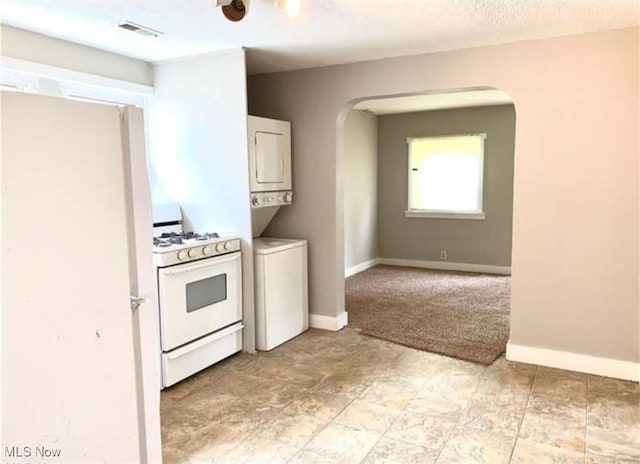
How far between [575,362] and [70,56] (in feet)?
13.3

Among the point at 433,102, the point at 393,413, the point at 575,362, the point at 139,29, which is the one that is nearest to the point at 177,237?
the point at 139,29

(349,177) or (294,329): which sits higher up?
(349,177)

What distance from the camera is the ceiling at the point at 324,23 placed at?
2670 mm

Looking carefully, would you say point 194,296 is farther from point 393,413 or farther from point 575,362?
point 575,362

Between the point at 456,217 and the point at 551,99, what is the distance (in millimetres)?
3743

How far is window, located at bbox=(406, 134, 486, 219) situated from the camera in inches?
268

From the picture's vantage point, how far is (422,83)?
3.74 metres

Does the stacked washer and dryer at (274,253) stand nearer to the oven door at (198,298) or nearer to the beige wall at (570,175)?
the oven door at (198,298)

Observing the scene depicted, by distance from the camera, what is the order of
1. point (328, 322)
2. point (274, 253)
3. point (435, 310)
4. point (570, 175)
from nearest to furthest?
point (570, 175), point (274, 253), point (328, 322), point (435, 310)

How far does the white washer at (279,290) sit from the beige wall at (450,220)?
337cm

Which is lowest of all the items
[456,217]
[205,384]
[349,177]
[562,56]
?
[205,384]

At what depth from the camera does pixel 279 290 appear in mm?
3939

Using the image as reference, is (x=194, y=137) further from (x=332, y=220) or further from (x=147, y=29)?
(x=332, y=220)

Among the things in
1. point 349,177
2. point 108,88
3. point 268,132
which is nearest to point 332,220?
point 268,132
